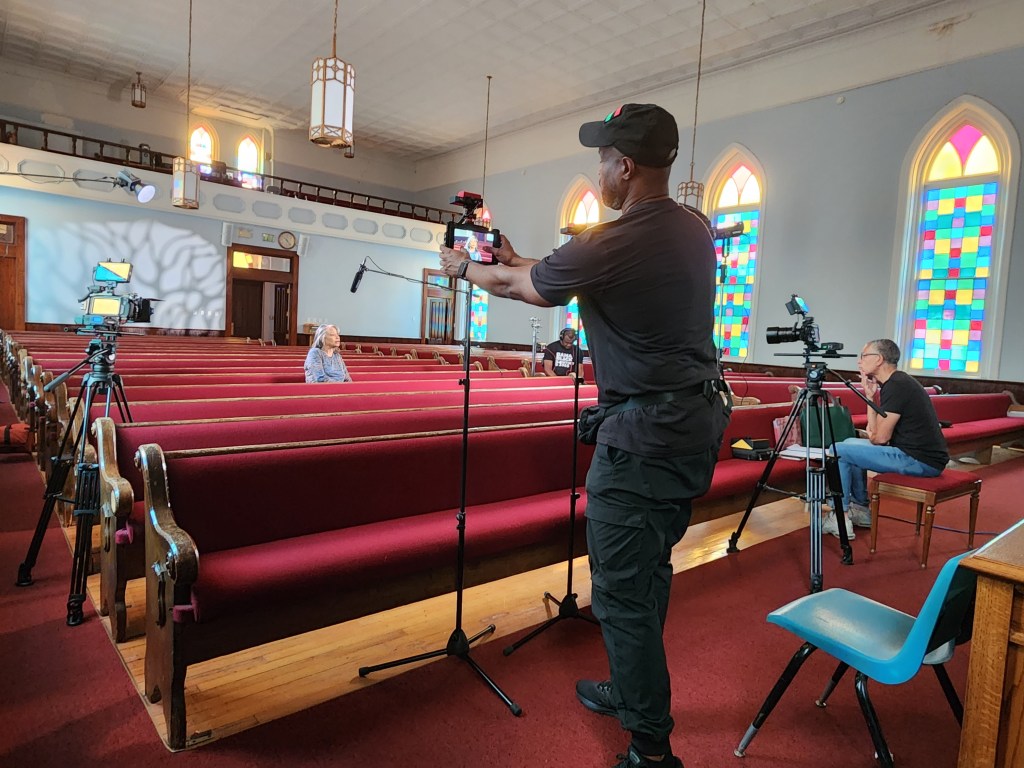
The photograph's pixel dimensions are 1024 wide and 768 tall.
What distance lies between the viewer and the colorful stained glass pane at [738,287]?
10.2 meters

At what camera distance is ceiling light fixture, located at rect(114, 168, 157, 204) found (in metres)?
10.4

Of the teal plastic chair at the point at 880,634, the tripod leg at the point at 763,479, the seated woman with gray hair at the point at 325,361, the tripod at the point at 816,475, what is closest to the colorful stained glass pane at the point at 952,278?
the tripod at the point at 816,475

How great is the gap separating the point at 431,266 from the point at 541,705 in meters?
13.9

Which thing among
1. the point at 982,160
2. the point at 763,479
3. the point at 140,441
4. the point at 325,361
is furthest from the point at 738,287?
the point at 140,441

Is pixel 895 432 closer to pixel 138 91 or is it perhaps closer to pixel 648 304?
pixel 648 304

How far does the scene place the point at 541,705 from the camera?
1845mm

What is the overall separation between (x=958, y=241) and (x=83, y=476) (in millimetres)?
9575

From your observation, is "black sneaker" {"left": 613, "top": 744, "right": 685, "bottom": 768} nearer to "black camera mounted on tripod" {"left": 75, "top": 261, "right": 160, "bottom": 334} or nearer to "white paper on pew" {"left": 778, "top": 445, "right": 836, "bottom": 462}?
"white paper on pew" {"left": 778, "top": 445, "right": 836, "bottom": 462}

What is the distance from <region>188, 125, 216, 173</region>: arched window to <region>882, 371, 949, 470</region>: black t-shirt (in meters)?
14.6

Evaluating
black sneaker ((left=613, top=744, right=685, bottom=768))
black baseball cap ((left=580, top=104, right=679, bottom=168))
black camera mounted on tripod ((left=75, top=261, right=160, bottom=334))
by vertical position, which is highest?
black baseball cap ((left=580, top=104, right=679, bottom=168))

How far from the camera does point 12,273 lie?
1066 cm

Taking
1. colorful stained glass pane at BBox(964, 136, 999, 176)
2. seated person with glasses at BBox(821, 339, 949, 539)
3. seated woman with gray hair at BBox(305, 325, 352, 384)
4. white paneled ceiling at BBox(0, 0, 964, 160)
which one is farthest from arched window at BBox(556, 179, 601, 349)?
seated person with glasses at BBox(821, 339, 949, 539)

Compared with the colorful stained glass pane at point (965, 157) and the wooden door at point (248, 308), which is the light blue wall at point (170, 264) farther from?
the colorful stained glass pane at point (965, 157)

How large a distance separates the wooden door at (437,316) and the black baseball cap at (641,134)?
13840 mm
